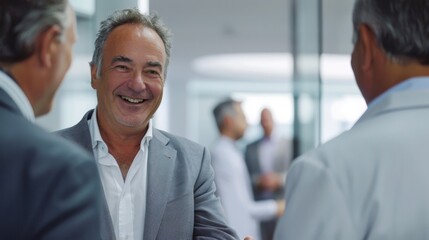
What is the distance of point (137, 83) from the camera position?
2.26 m

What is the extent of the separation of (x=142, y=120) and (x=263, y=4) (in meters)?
6.34

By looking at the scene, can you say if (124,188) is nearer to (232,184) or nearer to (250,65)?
(232,184)

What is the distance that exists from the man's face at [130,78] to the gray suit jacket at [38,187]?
103cm

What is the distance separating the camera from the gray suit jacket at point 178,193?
217 centimetres

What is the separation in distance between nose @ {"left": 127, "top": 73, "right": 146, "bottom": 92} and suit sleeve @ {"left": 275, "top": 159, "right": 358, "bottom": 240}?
3.42ft

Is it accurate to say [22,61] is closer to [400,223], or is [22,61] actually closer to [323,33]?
[400,223]

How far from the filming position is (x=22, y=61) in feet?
4.20

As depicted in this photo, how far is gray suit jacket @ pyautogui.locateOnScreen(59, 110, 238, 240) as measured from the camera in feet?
7.13

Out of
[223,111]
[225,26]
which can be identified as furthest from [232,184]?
[225,26]

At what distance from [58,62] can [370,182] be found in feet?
1.95

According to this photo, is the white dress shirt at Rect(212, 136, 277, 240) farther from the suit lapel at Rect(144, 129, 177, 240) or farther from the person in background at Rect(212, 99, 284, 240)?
the suit lapel at Rect(144, 129, 177, 240)

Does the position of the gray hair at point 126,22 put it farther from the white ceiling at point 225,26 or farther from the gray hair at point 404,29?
the white ceiling at point 225,26

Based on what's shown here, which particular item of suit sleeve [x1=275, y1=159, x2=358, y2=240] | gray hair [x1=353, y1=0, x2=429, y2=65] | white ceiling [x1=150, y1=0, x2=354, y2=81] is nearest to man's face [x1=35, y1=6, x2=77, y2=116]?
suit sleeve [x1=275, y1=159, x2=358, y2=240]

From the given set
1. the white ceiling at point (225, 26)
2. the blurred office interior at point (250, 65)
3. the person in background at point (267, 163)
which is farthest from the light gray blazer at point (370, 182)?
the person in background at point (267, 163)
